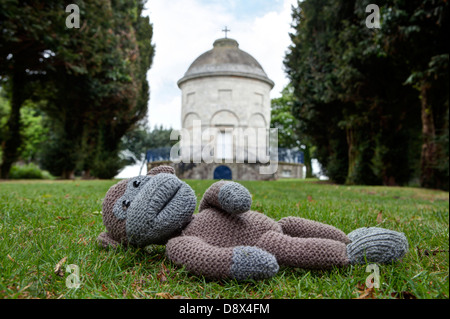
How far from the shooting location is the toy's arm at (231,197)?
5.59 ft

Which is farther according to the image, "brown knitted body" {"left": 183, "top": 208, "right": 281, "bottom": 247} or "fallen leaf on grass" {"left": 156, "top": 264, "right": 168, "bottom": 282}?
"brown knitted body" {"left": 183, "top": 208, "right": 281, "bottom": 247}

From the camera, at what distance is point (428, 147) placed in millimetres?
9961

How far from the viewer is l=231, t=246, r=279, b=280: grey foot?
4.87ft

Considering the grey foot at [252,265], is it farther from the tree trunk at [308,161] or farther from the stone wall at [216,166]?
the tree trunk at [308,161]

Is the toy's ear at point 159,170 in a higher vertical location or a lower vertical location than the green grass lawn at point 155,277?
higher

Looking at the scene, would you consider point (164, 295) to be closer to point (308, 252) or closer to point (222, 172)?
point (308, 252)

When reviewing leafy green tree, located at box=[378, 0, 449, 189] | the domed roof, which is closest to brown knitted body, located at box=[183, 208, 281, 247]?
leafy green tree, located at box=[378, 0, 449, 189]

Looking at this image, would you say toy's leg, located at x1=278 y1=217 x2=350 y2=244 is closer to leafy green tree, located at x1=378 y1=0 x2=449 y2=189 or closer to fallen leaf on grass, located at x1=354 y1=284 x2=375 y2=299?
fallen leaf on grass, located at x1=354 y1=284 x2=375 y2=299

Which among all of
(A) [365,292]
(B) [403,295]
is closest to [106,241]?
(A) [365,292]

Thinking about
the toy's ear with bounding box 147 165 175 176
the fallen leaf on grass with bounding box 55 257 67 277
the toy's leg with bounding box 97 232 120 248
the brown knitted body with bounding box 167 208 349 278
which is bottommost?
the fallen leaf on grass with bounding box 55 257 67 277

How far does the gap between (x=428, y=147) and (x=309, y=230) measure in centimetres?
987

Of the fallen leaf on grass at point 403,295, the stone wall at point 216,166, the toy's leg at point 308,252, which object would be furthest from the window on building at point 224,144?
the fallen leaf on grass at point 403,295

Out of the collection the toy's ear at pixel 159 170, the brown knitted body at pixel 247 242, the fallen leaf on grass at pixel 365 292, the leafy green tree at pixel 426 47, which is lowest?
the fallen leaf on grass at pixel 365 292

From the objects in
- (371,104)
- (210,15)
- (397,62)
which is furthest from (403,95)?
(210,15)
